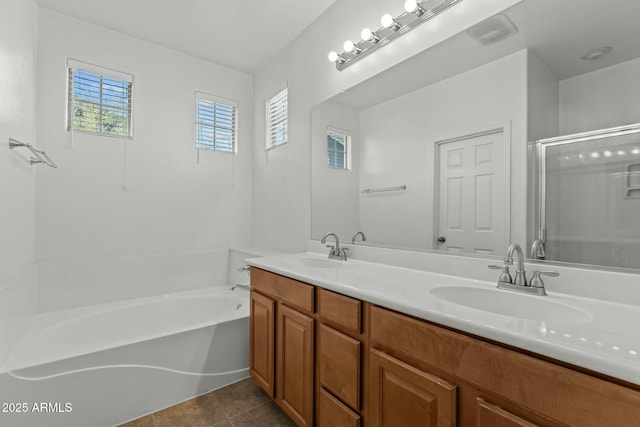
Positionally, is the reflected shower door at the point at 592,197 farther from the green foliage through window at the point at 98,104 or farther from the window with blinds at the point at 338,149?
the green foliage through window at the point at 98,104

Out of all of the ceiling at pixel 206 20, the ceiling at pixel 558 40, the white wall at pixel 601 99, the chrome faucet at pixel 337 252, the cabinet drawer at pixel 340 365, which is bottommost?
the cabinet drawer at pixel 340 365

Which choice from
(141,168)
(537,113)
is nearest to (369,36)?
(537,113)

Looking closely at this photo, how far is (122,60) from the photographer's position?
8.76 ft

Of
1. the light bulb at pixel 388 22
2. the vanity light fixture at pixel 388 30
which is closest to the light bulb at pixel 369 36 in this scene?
the vanity light fixture at pixel 388 30

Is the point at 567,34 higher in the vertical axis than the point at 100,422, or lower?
higher

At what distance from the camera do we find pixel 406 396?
3.22 feet

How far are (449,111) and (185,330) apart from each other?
6.84ft

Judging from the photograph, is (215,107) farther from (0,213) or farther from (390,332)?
(390,332)

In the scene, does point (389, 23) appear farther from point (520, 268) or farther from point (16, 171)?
point (16, 171)

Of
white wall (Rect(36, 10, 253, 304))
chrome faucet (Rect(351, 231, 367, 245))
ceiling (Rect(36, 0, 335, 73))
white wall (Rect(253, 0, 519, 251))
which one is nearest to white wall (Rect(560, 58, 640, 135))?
white wall (Rect(253, 0, 519, 251))

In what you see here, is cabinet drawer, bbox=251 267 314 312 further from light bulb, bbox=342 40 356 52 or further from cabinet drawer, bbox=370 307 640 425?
light bulb, bbox=342 40 356 52

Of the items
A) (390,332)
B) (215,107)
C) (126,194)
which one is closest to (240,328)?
(390,332)

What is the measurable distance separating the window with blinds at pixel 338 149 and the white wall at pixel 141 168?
4.84 ft

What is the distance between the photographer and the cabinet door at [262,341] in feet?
5.68
